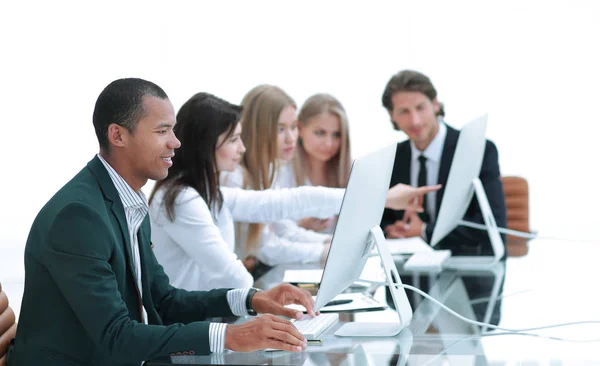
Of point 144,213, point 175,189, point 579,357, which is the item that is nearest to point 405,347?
point 579,357

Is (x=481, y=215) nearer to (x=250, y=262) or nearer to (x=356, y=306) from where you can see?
(x=250, y=262)

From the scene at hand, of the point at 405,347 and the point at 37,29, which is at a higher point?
the point at 37,29

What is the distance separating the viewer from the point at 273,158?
155 inches

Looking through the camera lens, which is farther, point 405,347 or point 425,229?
point 425,229

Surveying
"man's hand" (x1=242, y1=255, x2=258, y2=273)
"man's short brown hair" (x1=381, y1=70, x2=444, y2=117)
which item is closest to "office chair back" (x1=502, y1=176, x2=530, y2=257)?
"man's short brown hair" (x1=381, y1=70, x2=444, y2=117)

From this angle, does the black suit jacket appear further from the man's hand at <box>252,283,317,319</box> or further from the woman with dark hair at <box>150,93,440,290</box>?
the man's hand at <box>252,283,317,319</box>

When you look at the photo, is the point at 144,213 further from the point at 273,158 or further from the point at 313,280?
the point at 273,158

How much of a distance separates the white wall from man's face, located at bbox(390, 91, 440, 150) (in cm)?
273

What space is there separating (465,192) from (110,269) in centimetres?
193

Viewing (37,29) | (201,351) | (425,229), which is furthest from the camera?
(37,29)

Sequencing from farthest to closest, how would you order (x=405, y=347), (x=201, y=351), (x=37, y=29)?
(x=37, y=29) < (x=405, y=347) < (x=201, y=351)

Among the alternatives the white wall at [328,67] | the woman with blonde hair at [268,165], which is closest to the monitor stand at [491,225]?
the woman with blonde hair at [268,165]

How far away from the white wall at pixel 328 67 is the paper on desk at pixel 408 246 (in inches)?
131

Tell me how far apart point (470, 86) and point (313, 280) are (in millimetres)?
4514
